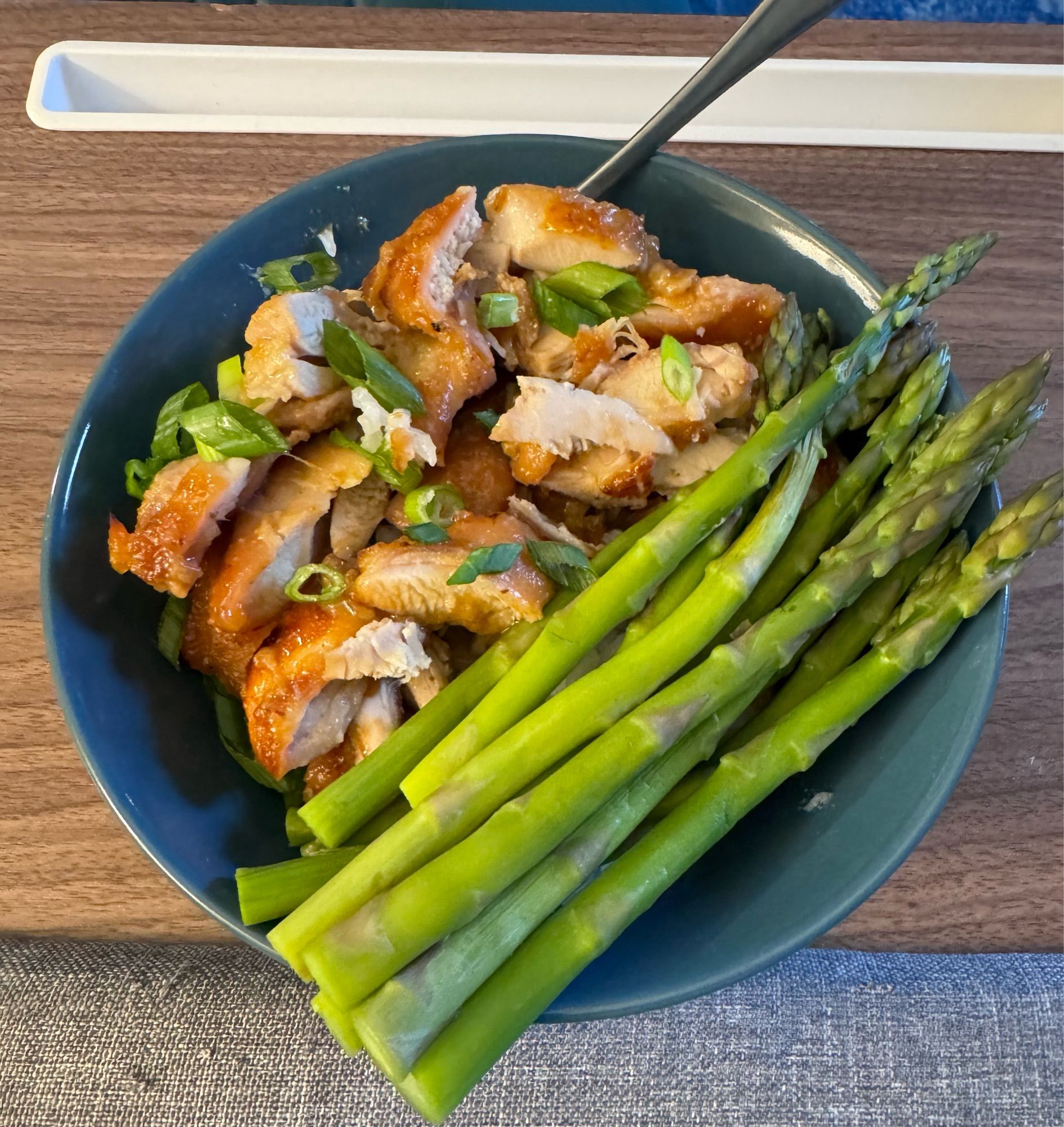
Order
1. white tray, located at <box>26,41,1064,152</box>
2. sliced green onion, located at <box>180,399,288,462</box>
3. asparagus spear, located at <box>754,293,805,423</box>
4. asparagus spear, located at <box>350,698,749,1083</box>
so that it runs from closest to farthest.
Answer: asparagus spear, located at <box>350,698,749,1083</box>
sliced green onion, located at <box>180,399,288,462</box>
asparagus spear, located at <box>754,293,805,423</box>
white tray, located at <box>26,41,1064,152</box>

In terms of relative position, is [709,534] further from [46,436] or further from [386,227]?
[46,436]

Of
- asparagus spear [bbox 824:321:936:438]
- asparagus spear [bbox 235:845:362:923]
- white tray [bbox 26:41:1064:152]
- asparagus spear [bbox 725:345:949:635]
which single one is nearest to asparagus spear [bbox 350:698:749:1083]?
asparagus spear [bbox 235:845:362:923]

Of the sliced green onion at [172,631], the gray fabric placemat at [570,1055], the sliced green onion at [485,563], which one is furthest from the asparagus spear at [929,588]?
the sliced green onion at [172,631]

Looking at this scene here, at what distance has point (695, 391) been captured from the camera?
5.14 feet

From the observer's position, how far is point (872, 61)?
227 cm

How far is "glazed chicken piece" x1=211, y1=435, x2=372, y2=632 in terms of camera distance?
4.81 ft

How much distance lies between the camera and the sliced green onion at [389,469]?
4.85 feet

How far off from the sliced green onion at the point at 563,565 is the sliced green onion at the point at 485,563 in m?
0.05

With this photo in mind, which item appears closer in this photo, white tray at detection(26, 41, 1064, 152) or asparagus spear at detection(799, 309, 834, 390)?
asparagus spear at detection(799, 309, 834, 390)

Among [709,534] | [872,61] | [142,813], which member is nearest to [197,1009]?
[142,813]

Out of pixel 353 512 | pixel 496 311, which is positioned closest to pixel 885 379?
pixel 496 311

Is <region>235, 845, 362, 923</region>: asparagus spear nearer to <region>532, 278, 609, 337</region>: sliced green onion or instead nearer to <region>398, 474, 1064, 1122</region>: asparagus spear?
<region>398, 474, 1064, 1122</region>: asparagus spear

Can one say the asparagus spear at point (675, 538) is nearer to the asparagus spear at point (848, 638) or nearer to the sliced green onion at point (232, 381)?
the asparagus spear at point (848, 638)

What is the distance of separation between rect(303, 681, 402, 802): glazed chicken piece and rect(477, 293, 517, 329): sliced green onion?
666 millimetres
